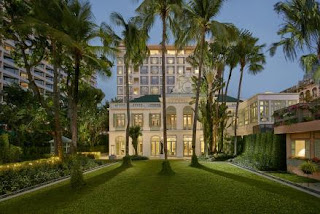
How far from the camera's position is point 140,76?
308 feet

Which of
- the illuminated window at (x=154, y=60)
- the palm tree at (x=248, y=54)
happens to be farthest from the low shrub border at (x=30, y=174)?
the illuminated window at (x=154, y=60)

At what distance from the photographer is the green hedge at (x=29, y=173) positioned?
14852mm

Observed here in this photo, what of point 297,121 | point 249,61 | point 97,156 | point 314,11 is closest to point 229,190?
point 297,121

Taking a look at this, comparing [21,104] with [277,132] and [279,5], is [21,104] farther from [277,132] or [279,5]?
[279,5]

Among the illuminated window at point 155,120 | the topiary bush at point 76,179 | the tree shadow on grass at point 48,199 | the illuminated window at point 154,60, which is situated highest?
the illuminated window at point 154,60

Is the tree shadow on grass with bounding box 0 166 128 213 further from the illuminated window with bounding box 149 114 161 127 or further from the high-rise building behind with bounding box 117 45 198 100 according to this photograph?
the high-rise building behind with bounding box 117 45 198 100

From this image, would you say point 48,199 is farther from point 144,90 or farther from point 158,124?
point 144,90

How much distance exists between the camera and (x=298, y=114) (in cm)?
1912

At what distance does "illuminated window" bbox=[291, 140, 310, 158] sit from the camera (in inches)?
764

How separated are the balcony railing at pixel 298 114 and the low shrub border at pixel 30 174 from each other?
14.1m

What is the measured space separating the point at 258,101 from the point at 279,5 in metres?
21.6

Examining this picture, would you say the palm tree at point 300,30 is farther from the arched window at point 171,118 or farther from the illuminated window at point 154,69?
the illuminated window at point 154,69

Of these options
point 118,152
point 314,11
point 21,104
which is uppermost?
point 314,11

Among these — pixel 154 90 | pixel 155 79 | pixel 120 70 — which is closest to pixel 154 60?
pixel 155 79
